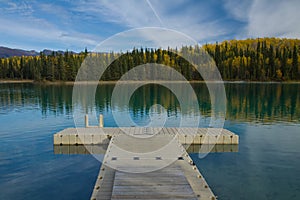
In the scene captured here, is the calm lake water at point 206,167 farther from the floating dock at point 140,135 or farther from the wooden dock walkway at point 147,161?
the wooden dock walkway at point 147,161

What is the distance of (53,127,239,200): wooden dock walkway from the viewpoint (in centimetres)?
740

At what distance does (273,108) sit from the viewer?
33.2 meters

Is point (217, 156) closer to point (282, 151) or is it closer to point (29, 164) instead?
point (282, 151)

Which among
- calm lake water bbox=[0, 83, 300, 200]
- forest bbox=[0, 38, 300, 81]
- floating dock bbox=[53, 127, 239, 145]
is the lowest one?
calm lake water bbox=[0, 83, 300, 200]

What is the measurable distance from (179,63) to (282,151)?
10456 centimetres

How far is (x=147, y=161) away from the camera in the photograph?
10.4m

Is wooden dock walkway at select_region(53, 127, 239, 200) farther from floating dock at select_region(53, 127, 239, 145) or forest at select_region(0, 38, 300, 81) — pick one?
forest at select_region(0, 38, 300, 81)

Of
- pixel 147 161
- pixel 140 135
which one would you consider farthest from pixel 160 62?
pixel 147 161

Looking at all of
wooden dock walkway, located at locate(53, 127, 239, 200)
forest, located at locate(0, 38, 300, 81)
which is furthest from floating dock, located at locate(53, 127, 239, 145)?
forest, located at locate(0, 38, 300, 81)

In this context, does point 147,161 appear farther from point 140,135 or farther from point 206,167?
point 140,135

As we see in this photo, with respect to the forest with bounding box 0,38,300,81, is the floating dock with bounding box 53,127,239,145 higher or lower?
lower

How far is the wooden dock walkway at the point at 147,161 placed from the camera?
24.3 ft

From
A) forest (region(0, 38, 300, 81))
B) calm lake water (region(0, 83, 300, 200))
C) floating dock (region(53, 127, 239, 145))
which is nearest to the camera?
calm lake water (region(0, 83, 300, 200))

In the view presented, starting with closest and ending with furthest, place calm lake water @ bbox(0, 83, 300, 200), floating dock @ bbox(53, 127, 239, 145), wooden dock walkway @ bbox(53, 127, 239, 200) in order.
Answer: wooden dock walkway @ bbox(53, 127, 239, 200) < calm lake water @ bbox(0, 83, 300, 200) < floating dock @ bbox(53, 127, 239, 145)
